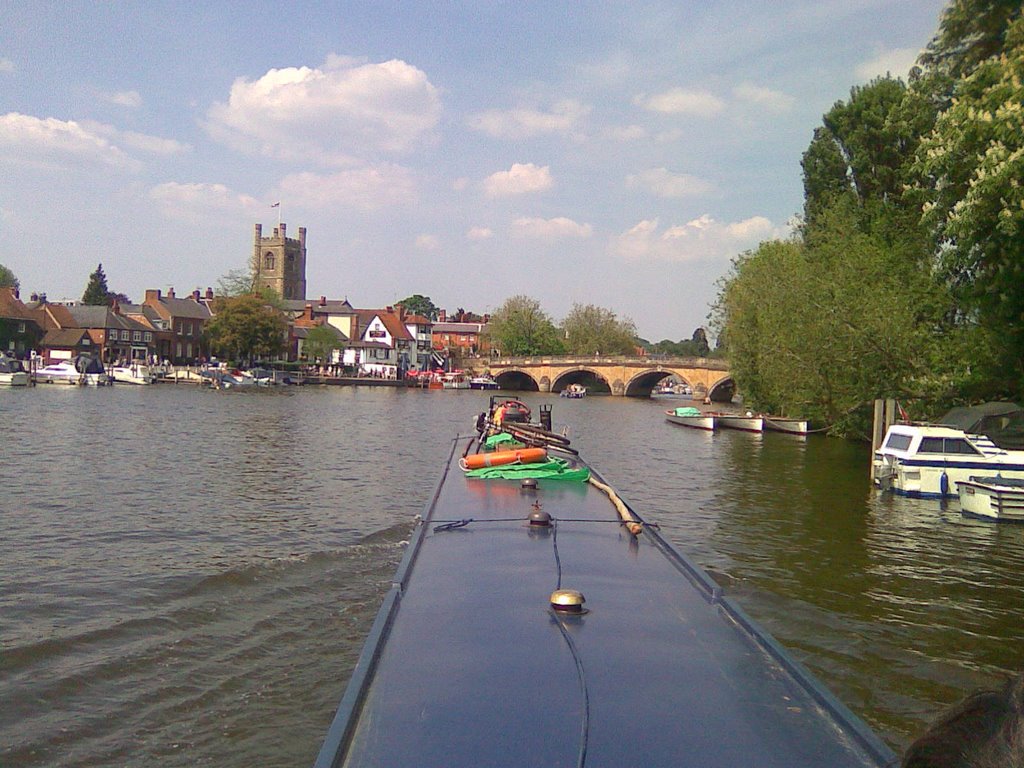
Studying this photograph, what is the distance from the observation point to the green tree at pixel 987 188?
1639 cm

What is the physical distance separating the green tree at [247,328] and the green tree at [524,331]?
3368cm

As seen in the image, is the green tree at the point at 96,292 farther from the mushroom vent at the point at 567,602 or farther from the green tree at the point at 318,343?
the mushroom vent at the point at 567,602

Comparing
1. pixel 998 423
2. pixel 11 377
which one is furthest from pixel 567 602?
pixel 11 377

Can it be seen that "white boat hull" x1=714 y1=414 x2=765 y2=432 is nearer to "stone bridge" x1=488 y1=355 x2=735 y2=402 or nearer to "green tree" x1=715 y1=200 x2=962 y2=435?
Result: "green tree" x1=715 y1=200 x2=962 y2=435

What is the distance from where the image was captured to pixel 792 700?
438 cm

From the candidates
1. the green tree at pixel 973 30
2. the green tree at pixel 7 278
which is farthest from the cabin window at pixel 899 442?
the green tree at pixel 7 278

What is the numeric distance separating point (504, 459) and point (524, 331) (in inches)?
3920

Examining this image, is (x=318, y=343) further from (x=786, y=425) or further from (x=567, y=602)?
(x=567, y=602)

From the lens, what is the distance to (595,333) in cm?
11075

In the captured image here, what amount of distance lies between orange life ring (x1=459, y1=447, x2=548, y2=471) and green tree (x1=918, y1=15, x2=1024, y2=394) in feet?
33.6

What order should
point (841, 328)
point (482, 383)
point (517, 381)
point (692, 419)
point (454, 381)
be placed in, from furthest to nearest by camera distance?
point (517, 381), point (482, 383), point (454, 381), point (692, 419), point (841, 328)

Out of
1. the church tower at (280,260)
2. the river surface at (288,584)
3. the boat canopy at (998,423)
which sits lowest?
the river surface at (288,584)

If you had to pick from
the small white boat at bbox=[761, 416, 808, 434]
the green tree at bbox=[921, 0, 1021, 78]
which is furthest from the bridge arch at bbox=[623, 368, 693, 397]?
the green tree at bbox=[921, 0, 1021, 78]

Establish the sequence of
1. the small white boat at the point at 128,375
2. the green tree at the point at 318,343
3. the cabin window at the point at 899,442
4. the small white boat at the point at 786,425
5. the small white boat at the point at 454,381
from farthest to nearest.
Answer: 1. the green tree at the point at 318,343
2. the small white boat at the point at 454,381
3. the small white boat at the point at 128,375
4. the small white boat at the point at 786,425
5. the cabin window at the point at 899,442
